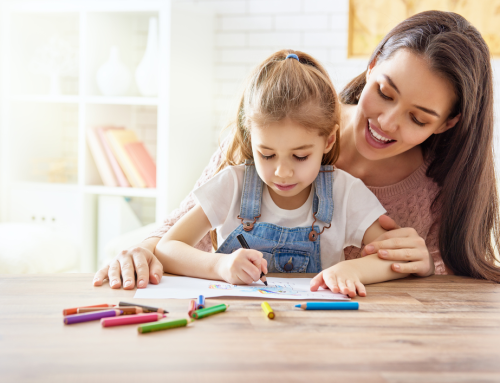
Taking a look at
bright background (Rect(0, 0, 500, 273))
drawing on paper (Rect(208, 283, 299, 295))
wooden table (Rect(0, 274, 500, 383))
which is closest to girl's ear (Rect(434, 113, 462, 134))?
wooden table (Rect(0, 274, 500, 383))

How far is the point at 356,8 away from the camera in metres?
2.89

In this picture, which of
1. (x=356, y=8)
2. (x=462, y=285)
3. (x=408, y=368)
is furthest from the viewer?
(x=356, y=8)

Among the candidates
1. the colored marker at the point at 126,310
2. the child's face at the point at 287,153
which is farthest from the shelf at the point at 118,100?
the colored marker at the point at 126,310

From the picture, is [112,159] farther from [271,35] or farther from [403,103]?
[403,103]

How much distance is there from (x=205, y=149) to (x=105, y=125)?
2.03 feet

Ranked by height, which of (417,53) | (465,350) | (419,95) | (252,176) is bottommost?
(465,350)

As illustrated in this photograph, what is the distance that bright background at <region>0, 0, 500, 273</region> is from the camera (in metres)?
2.81

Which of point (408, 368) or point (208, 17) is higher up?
point (208, 17)

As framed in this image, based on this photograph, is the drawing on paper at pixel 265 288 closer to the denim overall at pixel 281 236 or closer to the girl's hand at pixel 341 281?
the girl's hand at pixel 341 281

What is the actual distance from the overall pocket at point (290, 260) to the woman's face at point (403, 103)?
38cm

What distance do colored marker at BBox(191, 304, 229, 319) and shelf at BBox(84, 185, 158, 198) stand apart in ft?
6.68

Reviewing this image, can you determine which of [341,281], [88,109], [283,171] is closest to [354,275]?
[341,281]

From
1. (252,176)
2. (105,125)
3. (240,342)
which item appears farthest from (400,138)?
(105,125)

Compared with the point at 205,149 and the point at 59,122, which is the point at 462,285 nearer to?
the point at 205,149
